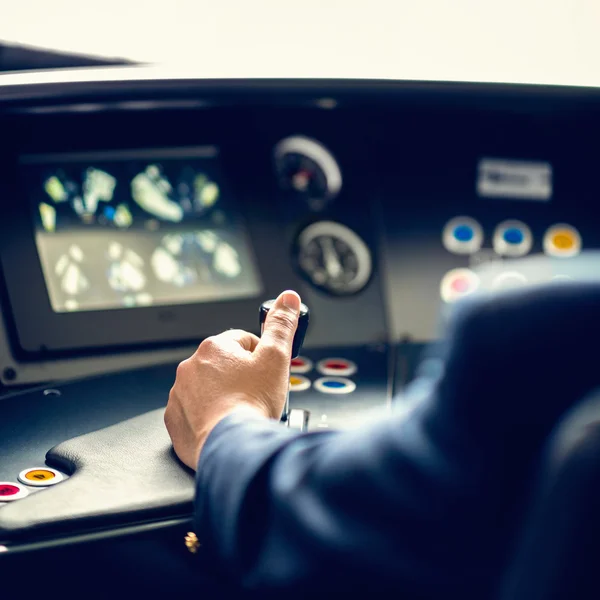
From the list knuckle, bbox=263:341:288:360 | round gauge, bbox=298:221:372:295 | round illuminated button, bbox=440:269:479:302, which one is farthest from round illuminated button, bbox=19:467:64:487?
round illuminated button, bbox=440:269:479:302

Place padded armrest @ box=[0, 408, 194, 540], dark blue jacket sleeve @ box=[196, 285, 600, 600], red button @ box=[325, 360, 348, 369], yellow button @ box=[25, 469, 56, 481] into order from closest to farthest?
dark blue jacket sleeve @ box=[196, 285, 600, 600], padded armrest @ box=[0, 408, 194, 540], yellow button @ box=[25, 469, 56, 481], red button @ box=[325, 360, 348, 369]

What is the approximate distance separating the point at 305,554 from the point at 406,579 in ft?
0.24

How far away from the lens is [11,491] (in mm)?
803

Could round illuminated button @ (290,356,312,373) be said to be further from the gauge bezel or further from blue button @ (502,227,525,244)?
blue button @ (502,227,525,244)

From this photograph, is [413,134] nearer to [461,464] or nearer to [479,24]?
[479,24]

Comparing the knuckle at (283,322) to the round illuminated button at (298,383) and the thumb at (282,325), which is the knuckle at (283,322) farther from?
the round illuminated button at (298,383)

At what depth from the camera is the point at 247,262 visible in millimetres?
1344

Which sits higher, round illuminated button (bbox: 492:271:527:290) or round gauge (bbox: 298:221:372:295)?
round illuminated button (bbox: 492:271:527:290)

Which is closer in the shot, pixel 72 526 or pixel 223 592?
pixel 72 526

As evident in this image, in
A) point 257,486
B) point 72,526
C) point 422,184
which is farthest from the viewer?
point 422,184

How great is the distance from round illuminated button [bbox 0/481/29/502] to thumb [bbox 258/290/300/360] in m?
0.28

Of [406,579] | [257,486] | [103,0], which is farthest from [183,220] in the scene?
[406,579]

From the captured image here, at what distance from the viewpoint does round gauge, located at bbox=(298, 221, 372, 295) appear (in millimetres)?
1400

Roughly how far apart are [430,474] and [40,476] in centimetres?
51
